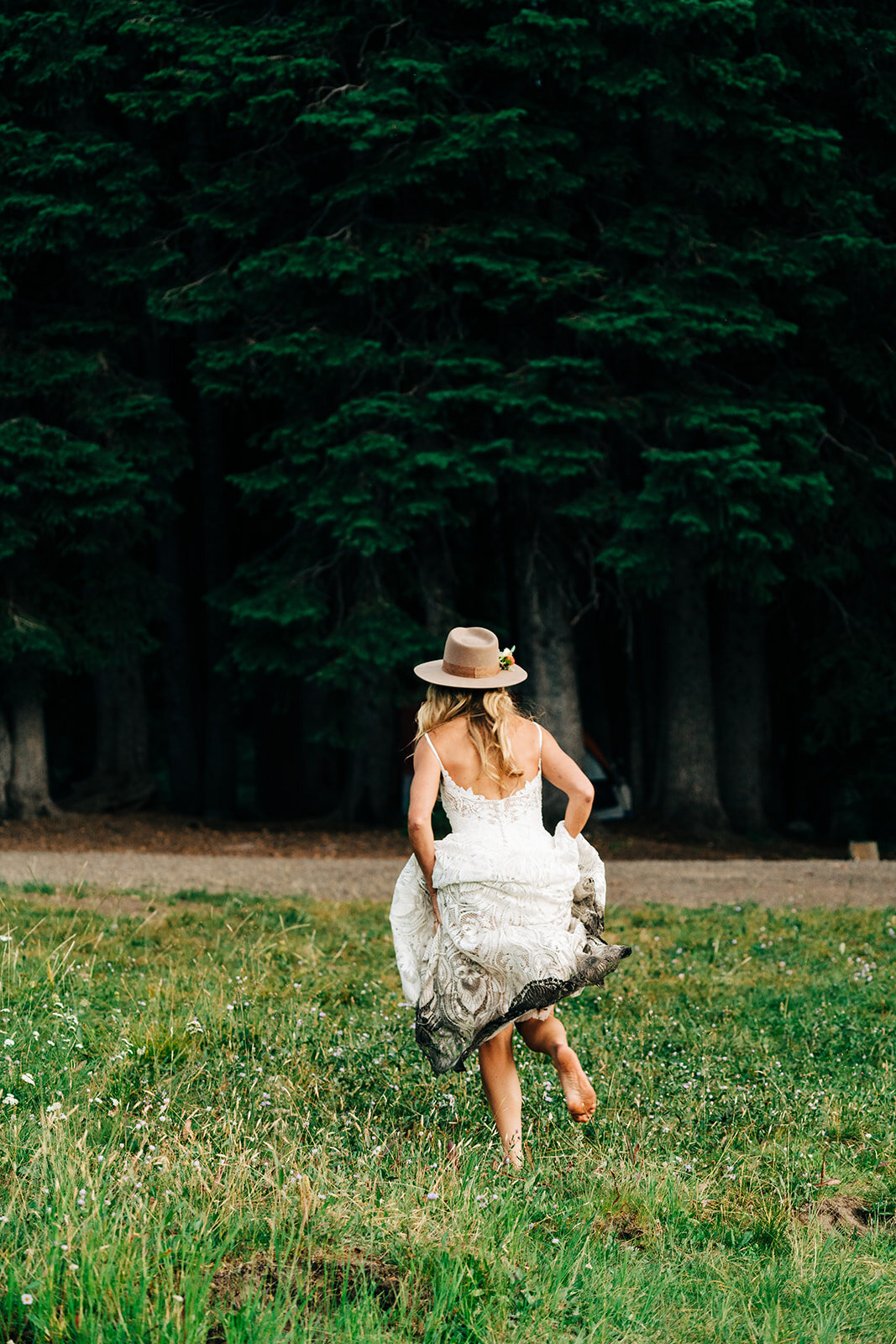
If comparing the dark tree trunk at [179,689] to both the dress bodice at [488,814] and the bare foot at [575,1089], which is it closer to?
the dress bodice at [488,814]

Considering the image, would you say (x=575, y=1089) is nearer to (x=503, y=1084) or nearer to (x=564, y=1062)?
(x=564, y=1062)

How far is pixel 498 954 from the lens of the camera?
4293 mm

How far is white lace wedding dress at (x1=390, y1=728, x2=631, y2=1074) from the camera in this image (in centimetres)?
429

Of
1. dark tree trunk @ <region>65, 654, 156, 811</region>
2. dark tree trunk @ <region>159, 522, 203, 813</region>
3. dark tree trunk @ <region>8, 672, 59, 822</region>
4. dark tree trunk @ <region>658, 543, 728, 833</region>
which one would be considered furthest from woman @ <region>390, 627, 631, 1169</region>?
dark tree trunk @ <region>159, 522, 203, 813</region>

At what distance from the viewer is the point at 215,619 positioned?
1998cm

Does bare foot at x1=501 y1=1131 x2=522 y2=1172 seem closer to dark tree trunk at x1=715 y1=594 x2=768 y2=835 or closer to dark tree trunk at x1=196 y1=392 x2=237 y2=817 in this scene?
dark tree trunk at x1=715 y1=594 x2=768 y2=835

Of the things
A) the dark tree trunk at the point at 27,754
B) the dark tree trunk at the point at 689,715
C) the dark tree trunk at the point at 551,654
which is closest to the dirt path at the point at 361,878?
the dark tree trunk at the point at 551,654

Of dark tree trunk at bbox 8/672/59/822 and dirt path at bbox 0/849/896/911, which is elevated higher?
dark tree trunk at bbox 8/672/59/822

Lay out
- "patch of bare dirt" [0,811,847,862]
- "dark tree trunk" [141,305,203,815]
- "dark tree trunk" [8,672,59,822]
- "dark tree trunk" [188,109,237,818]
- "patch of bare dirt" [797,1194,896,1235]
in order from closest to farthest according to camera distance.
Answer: "patch of bare dirt" [797,1194,896,1235] < "patch of bare dirt" [0,811,847,862] < "dark tree trunk" [8,672,59,822] < "dark tree trunk" [188,109,237,818] < "dark tree trunk" [141,305,203,815]

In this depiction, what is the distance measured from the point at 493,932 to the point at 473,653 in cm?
91

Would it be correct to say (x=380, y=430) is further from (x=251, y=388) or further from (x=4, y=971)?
(x=4, y=971)

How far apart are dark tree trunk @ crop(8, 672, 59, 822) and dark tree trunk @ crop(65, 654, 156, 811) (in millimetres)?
2015

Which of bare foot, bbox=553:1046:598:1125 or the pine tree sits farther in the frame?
the pine tree

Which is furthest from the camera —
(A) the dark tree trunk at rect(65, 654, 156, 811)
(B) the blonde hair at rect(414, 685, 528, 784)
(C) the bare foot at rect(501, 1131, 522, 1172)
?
(A) the dark tree trunk at rect(65, 654, 156, 811)
